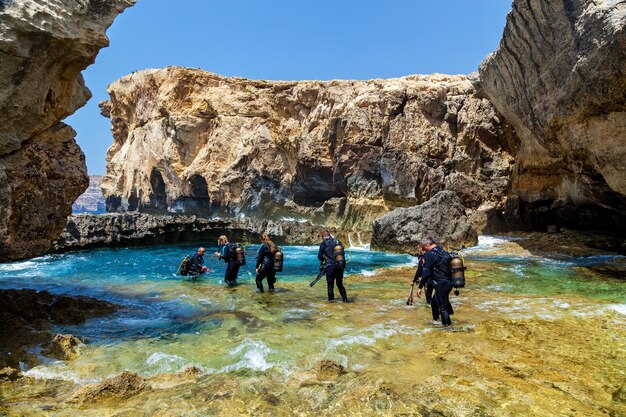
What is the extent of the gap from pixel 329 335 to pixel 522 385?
3709mm

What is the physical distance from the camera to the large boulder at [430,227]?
918 inches

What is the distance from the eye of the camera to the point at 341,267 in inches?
437

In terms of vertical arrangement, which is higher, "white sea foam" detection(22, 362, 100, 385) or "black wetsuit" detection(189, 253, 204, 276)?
"black wetsuit" detection(189, 253, 204, 276)

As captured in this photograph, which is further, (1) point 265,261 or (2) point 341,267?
(1) point 265,261

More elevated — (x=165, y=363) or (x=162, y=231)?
(x=162, y=231)

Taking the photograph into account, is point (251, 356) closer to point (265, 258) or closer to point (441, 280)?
point (441, 280)

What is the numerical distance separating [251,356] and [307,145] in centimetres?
3593

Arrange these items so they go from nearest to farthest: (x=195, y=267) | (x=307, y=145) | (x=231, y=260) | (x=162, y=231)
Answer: (x=231, y=260) < (x=195, y=267) < (x=162, y=231) < (x=307, y=145)

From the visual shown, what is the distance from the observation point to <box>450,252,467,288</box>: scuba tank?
8367 millimetres

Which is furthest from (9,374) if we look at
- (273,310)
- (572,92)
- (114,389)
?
(572,92)

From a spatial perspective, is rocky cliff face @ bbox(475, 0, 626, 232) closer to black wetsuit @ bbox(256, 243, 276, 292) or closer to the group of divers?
the group of divers

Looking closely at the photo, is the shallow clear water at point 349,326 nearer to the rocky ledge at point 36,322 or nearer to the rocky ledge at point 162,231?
the rocky ledge at point 36,322

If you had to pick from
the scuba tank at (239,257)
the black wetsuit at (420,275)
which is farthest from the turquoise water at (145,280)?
the black wetsuit at (420,275)

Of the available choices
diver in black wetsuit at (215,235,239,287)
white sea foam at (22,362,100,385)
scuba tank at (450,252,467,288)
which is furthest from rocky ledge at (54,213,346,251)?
white sea foam at (22,362,100,385)
